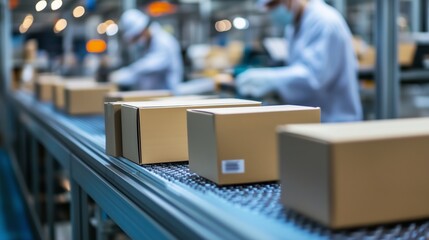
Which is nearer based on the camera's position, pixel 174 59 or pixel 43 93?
pixel 43 93

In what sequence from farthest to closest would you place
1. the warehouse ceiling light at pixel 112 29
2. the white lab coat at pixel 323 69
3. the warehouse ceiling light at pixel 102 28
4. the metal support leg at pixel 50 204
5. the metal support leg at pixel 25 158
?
the warehouse ceiling light at pixel 112 29 → the warehouse ceiling light at pixel 102 28 → the metal support leg at pixel 25 158 → the metal support leg at pixel 50 204 → the white lab coat at pixel 323 69

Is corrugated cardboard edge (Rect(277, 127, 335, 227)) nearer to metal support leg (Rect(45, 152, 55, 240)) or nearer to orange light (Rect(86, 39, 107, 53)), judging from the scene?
metal support leg (Rect(45, 152, 55, 240))

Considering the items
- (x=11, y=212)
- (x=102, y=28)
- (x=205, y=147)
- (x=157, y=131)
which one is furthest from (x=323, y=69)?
(x=102, y=28)

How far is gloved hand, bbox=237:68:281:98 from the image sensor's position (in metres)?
2.96

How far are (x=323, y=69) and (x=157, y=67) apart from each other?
2.86 m

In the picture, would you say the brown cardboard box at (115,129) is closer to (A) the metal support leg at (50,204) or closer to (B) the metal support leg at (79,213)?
(B) the metal support leg at (79,213)

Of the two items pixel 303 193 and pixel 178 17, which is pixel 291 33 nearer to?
pixel 303 193

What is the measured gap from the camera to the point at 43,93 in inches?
187

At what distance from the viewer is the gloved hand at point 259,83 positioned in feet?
9.71

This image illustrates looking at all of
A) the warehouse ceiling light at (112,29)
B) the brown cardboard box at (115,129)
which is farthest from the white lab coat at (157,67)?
the brown cardboard box at (115,129)

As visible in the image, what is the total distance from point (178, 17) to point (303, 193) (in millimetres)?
8349

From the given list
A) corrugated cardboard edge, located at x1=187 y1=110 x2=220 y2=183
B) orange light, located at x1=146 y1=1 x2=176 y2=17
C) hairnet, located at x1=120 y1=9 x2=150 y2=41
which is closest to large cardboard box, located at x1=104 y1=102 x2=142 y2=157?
corrugated cardboard edge, located at x1=187 y1=110 x2=220 y2=183

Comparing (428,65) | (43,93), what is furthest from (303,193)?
(428,65)

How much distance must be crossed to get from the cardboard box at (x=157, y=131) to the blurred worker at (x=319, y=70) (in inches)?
51.7
